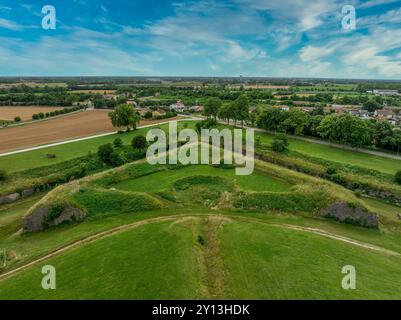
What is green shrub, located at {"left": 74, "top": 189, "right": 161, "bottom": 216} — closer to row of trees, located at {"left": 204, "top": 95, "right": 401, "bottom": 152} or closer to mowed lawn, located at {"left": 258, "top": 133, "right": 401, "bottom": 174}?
mowed lawn, located at {"left": 258, "top": 133, "right": 401, "bottom": 174}

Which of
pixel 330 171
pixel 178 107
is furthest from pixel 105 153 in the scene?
pixel 178 107

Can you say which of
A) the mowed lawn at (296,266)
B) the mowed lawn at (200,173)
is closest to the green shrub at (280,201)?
the mowed lawn at (200,173)

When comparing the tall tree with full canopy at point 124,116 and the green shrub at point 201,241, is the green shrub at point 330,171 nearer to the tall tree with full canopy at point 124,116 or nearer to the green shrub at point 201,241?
the green shrub at point 201,241

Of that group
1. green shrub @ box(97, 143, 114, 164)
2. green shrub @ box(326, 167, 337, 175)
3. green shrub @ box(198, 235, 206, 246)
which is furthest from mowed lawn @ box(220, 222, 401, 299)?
green shrub @ box(97, 143, 114, 164)

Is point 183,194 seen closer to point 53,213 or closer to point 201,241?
point 201,241
